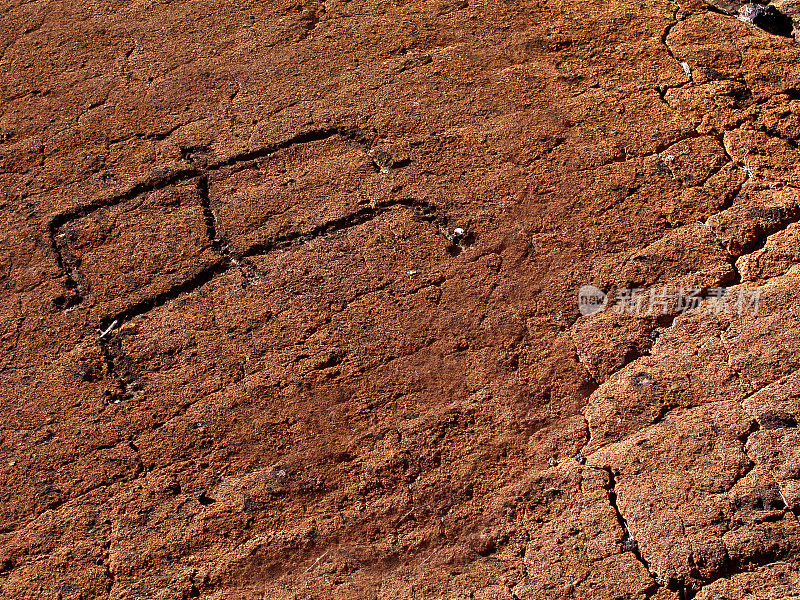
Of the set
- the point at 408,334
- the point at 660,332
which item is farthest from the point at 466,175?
the point at 660,332

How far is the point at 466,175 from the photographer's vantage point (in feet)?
6.60

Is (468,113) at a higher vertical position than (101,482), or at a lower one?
higher

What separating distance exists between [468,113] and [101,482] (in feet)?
4.31

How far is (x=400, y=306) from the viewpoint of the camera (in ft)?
6.03

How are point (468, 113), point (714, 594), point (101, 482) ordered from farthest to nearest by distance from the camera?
point (468, 113) → point (101, 482) → point (714, 594)

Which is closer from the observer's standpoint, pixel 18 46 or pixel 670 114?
pixel 670 114

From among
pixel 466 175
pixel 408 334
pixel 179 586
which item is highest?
pixel 466 175

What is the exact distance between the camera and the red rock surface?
62.9 inches

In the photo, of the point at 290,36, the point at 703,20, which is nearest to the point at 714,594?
the point at 703,20

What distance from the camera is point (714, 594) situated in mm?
1505

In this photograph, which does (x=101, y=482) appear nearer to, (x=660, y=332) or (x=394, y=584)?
(x=394, y=584)

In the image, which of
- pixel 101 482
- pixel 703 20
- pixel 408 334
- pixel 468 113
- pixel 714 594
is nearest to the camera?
pixel 714 594

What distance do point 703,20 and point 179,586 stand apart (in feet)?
6.77

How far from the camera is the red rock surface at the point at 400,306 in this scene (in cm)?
160
